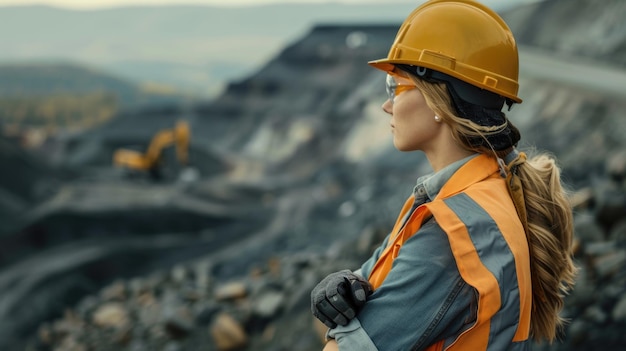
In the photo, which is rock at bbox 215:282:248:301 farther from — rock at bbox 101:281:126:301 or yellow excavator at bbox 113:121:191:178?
yellow excavator at bbox 113:121:191:178

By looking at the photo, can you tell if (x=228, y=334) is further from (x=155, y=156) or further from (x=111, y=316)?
(x=155, y=156)

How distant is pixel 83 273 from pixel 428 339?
15348 mm

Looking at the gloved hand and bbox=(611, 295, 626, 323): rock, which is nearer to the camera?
the gloved hand

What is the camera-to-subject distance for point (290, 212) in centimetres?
2278

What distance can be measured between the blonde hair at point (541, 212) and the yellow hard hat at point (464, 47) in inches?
3.5

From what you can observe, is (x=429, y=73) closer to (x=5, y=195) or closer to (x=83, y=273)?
(x=83, y=273)

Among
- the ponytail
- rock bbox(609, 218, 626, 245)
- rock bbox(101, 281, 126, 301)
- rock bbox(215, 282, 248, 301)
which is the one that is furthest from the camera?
rock bbox(101, 281, 126, 301)

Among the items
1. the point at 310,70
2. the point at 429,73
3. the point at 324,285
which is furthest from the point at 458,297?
A: the point at 310,70

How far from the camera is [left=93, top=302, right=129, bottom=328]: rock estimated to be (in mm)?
10527

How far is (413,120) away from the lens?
7.54 ft

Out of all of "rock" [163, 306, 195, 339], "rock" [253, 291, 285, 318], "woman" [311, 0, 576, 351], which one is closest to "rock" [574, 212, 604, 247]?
"rock" [253, 291, 285, 318]

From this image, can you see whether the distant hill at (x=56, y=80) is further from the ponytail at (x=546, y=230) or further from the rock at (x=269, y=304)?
the ponytail at (x=546, y=230)

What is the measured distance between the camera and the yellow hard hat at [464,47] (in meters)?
2.19

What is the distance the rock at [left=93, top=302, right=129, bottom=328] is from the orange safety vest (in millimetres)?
8905
